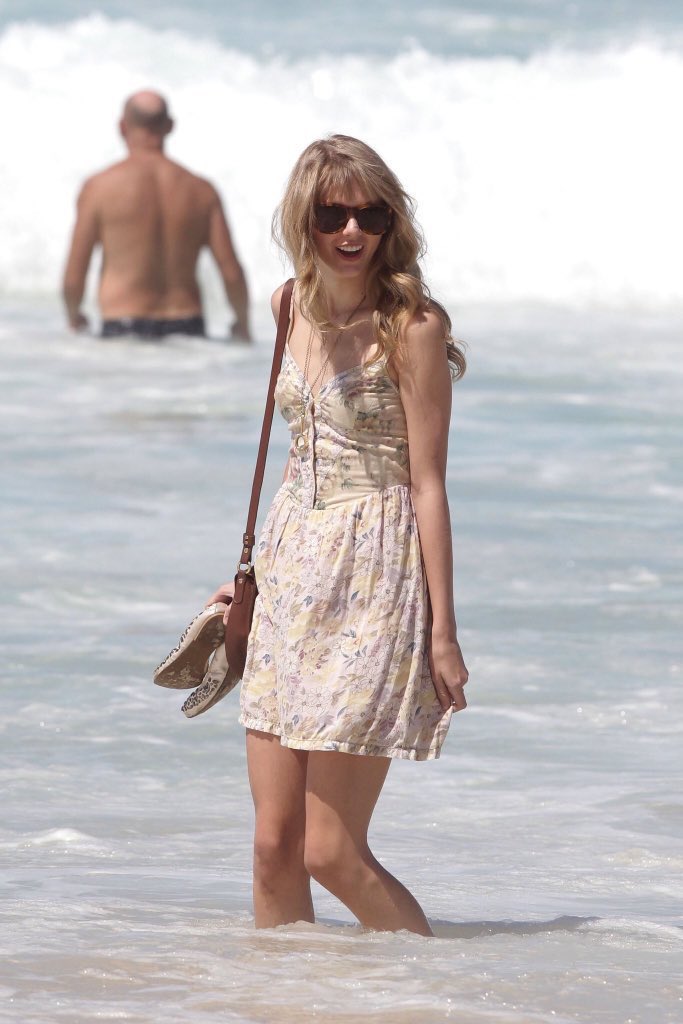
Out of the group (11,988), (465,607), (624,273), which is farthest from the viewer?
(624,273)

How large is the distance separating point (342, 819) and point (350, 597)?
386mm

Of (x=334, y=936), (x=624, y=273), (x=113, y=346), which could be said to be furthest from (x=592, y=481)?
(x=624, y=273)

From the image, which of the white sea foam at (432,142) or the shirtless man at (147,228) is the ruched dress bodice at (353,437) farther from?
the white sea foam at (432,142)

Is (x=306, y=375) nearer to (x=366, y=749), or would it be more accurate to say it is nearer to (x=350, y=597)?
(x=350, y=597)

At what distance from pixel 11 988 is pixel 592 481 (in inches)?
233

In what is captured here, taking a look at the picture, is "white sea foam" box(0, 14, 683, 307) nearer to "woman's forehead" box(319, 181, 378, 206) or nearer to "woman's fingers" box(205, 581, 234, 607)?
"woman's fingers" box(205, 581, 234, 607)

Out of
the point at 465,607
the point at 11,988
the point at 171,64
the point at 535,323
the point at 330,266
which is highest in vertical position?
the point at 171,64

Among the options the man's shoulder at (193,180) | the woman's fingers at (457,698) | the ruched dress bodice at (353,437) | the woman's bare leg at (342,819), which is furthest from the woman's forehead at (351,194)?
the man's shoulder at (193,180)

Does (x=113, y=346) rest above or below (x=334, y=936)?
above

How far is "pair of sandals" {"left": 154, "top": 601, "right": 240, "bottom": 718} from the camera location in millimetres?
3439

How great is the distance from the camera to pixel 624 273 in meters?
17.7

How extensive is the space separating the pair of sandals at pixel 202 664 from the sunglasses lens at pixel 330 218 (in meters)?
0.71

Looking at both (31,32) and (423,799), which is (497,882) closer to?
(423,799)

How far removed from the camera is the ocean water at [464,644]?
332cm
